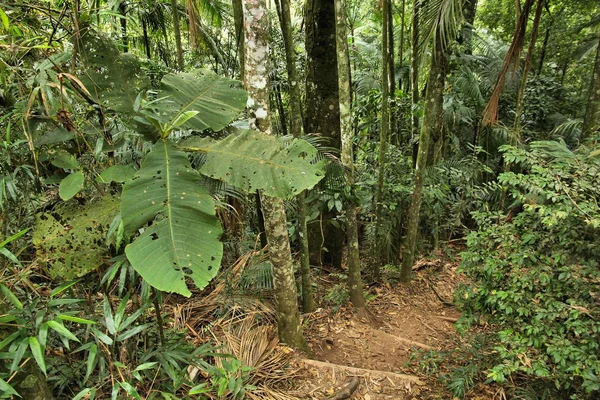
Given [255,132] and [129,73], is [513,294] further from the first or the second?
[129,73]

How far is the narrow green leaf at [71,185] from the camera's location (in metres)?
1.56

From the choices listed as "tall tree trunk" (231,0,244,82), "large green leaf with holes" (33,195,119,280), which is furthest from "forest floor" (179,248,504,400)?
"tall tree trunk" (231,0,244,82)

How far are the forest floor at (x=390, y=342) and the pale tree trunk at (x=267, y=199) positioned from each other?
1.28ft

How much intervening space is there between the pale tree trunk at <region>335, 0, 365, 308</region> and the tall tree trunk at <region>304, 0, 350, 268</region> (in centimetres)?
80

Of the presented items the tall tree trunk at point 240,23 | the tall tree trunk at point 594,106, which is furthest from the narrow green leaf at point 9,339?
the tall tree trunk at point 594,106

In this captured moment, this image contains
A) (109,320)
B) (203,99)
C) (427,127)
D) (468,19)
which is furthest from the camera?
(468,19)

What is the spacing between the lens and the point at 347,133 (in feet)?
12.0

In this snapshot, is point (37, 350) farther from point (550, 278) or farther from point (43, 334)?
point (550, 278)

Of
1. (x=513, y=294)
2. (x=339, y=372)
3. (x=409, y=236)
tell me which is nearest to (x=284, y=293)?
(x=339, y=372)

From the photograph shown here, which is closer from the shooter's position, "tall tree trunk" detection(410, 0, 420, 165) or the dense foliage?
the dense foliage

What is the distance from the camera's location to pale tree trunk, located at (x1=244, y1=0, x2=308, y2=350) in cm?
256

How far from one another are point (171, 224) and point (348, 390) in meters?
2.28

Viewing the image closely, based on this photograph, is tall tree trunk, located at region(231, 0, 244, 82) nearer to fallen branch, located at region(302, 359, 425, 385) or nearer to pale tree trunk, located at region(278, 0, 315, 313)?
pale tree trunk, located at region(278, 0, 315, 313)

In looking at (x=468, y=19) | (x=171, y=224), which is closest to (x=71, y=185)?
(x=171, y=224)
